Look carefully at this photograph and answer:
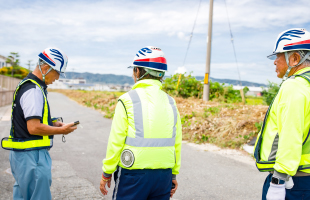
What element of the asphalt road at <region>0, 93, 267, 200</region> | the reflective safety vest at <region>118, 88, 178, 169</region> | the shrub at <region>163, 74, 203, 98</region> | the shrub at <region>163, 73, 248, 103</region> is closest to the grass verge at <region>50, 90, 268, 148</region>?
the asphalt road at <region>0, 93, 267, 200</region>

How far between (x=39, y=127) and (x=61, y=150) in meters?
5.12

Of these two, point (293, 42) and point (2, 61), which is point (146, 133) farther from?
point (2, 61)

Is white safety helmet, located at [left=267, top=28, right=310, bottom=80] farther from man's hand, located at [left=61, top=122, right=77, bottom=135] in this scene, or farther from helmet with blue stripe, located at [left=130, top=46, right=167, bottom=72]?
man's hand, located at [left=61, top=122, right=77, bottom=135]

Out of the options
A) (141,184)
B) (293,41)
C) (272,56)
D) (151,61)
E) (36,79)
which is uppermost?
(293,41)

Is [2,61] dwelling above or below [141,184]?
above

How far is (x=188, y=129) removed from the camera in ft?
31.4

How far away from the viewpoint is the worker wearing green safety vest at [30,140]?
9.08 feet

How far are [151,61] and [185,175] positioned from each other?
3775mm

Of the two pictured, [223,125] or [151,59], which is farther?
[223,125]

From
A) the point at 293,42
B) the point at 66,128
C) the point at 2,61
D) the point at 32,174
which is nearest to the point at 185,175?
the point at 66,128

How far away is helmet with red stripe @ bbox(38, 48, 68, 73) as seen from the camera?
3033 mm

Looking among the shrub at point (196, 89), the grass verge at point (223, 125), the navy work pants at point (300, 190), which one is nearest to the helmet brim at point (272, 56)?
the navy work pants at point (300, 190)

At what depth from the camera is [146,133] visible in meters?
2.35

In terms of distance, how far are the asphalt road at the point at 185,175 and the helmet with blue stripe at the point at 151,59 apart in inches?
110
